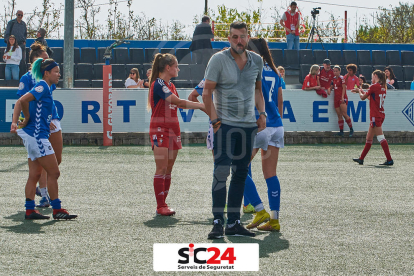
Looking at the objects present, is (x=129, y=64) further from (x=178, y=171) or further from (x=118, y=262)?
(x=118, y=262)

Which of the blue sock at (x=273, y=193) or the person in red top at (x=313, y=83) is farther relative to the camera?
the person in red top at (x=313, y=83)

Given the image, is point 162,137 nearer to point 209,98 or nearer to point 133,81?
point 209,98

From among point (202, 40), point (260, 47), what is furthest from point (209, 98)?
point (202, 40)

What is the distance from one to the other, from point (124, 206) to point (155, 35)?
92.3 feet

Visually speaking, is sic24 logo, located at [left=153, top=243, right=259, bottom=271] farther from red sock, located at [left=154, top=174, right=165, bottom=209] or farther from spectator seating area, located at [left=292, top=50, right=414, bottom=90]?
spectator seating area, located at [left=292, top=50, right=414, bottom=90]

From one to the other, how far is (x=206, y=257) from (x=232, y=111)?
1.31 meters

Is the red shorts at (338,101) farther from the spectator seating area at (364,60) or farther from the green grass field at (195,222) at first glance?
the green grass field at (195,222)

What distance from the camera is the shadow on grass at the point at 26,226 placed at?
17.3ft

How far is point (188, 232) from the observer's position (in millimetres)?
5227

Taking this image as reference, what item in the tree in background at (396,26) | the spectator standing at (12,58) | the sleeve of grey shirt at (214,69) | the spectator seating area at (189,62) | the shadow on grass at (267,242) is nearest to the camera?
the shadow on grass at (267,242)

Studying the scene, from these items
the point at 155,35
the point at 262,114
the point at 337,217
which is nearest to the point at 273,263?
the point at 262,114

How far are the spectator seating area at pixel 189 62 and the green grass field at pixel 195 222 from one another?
7771 mm

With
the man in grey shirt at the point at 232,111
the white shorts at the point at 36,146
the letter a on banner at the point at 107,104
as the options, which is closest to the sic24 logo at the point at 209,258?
the man in grey shirt at the point at 232,111

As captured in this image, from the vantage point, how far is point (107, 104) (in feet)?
46.4
